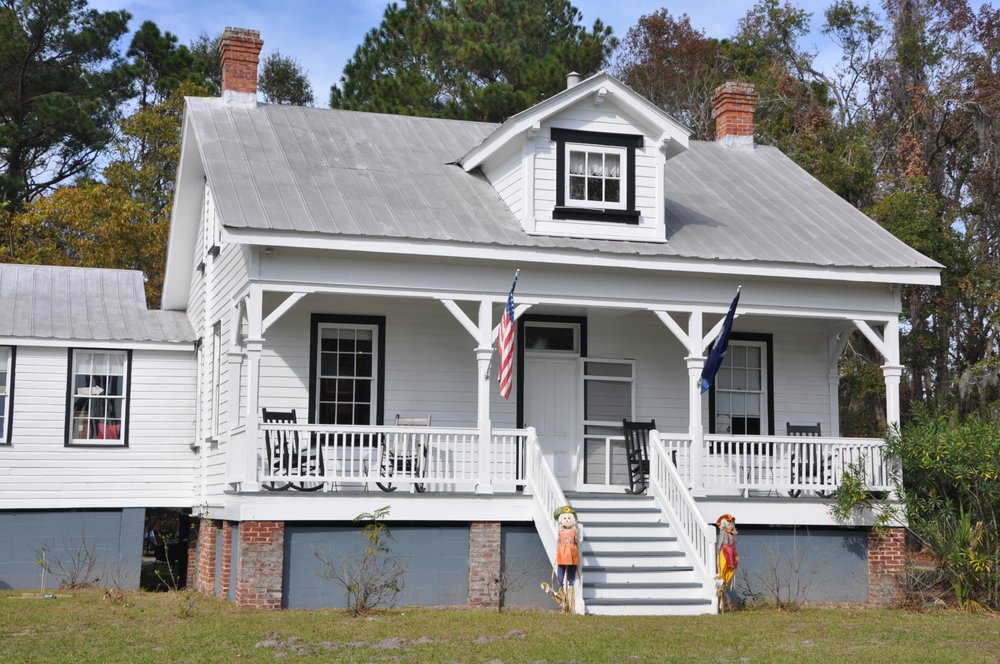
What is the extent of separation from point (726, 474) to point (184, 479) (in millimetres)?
8646

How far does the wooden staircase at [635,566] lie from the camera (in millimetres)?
14398

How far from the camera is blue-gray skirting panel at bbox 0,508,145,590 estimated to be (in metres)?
18.6

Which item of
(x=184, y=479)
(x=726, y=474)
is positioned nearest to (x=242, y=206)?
(x=184, y=479)

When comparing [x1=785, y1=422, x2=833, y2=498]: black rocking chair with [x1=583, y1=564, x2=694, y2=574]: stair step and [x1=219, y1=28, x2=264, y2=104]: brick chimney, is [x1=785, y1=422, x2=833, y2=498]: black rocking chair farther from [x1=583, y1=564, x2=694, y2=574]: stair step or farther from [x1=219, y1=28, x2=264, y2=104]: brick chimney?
[x1=219, y1=28, x2=264, y2=104]: brick chimney

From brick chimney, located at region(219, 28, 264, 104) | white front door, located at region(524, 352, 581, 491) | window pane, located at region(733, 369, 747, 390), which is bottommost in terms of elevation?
white front door, located at region(524, 352, 581, 491)

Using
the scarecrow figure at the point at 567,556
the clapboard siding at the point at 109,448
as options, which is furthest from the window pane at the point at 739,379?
the clapboard siding at the point at 109,448

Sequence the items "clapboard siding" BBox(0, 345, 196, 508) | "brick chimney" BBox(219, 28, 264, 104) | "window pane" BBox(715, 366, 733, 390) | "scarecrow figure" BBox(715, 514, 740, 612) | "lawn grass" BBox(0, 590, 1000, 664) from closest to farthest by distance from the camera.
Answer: "lawn grass" BBox(0, 590, 1000, 664), "scarecrow figure" BBox(715, 514, 740, 612), "clapboard siding" BBox(0, 345, 196, 508), "window pane" BBox(715, 366, 733, 390), "brick chimney" BBox(219, 28, 264, 104)

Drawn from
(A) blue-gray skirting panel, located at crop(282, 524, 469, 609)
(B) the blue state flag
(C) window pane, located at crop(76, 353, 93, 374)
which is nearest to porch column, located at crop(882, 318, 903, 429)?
(B) the blue state flag

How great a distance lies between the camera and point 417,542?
15.3 metres

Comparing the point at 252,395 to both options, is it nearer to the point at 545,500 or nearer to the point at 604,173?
the point at 545,500

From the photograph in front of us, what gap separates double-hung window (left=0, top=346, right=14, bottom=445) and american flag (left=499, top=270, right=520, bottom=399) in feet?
27.6

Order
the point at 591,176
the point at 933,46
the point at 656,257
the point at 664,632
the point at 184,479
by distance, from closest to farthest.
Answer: the point at 664,632 < the point at 656,257 < the point at 591,176 < the point at 184,479 < the point at 933,46

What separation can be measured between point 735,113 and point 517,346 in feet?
26.3

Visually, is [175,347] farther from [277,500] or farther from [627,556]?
[627,556]
